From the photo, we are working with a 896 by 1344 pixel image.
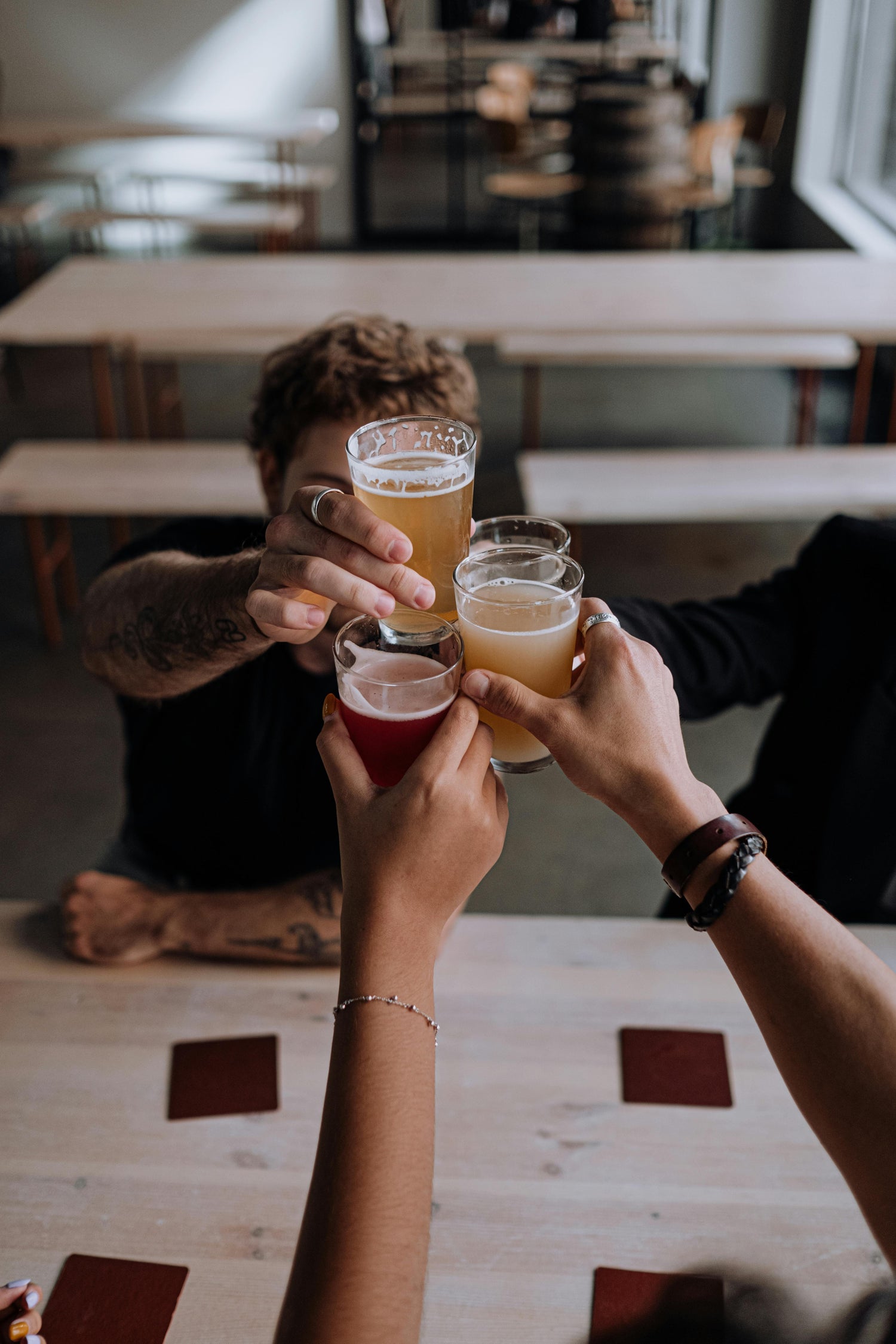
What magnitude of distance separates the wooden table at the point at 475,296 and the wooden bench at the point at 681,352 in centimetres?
22

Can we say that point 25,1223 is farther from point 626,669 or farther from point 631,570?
point 631,570

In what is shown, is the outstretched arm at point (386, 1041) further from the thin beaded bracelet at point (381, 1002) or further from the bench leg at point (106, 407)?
the bench leg at point (106, 407)

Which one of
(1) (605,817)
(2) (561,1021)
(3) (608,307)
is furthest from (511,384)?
(2) (561,1021)

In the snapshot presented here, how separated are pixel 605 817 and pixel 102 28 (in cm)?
755

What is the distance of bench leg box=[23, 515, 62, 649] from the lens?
11.1ft

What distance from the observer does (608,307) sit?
3195 mm

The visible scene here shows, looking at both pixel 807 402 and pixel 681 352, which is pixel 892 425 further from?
pixel 681 352

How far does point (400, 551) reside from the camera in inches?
35.6

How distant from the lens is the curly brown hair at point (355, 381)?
4.66 feet

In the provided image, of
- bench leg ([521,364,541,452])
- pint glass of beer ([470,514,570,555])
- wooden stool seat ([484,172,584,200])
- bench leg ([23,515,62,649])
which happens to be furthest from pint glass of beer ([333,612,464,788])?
wooden stool seat ([484,172,584,200])

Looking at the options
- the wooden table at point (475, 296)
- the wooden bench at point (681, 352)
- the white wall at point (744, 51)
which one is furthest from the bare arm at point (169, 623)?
the white wall at point (744, 51)

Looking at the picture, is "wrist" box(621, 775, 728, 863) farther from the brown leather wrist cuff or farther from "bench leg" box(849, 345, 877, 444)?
"bench leg" box(849, 345, 877, 444)

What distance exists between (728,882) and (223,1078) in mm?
623

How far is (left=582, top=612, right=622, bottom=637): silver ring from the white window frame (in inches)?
217
